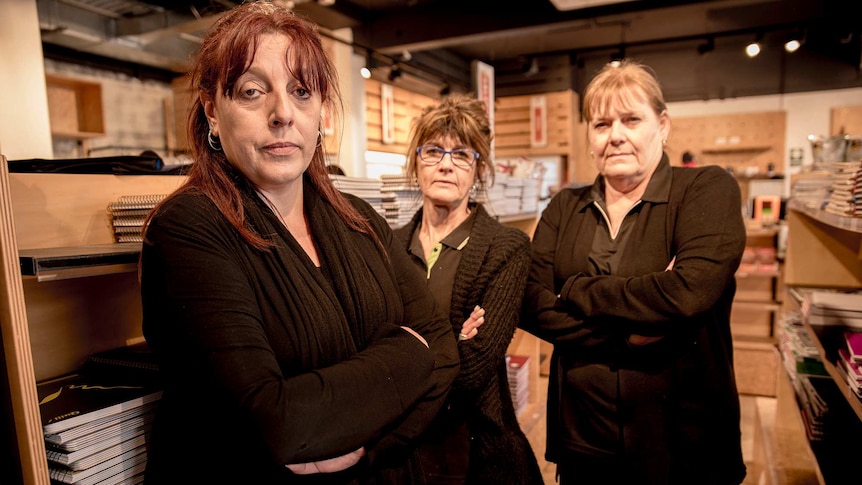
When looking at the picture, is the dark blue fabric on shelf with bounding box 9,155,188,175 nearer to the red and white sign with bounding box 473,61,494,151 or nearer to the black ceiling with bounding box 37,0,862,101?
the red and white sign with bounding box 473,61,494,151

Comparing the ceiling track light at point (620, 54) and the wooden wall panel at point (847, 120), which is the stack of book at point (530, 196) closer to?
the ceiling track light at point (620, 54)

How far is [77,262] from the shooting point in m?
1.14

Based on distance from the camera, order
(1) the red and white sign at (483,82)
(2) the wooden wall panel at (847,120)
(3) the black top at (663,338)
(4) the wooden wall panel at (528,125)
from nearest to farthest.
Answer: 1. (3) the black top at (663,338)
2. (1) the red and white sign at (483,82)
3. (2) the wooden wall panel at (847,120)
4. (4) the wooden wall panel at (528,125)

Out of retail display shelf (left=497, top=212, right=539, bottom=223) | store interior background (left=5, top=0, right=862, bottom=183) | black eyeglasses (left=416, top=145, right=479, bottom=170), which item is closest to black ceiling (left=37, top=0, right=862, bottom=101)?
store interior background (left=5, top=0, right=862, bottom=183)

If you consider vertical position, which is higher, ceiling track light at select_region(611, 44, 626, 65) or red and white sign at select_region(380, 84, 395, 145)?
ceiling track light at select_region(611, 44, 626, 65)

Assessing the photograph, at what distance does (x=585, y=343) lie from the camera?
1.72m

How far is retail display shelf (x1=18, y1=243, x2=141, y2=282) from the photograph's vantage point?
105 cm

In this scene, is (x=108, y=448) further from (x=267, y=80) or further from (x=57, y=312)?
(x=267, y=80)

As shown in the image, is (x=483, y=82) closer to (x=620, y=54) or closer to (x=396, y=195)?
(x=396, y=195)

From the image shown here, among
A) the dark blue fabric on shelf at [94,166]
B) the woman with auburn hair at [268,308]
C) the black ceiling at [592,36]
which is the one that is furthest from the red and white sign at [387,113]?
the woman with auburn hair at [268,308]

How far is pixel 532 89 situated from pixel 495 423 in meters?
9.12

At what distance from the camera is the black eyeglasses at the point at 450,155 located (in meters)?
1.89

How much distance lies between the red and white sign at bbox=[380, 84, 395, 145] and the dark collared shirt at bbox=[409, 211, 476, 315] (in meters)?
5.77

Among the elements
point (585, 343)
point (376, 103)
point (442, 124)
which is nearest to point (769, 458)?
point (585, 343)
